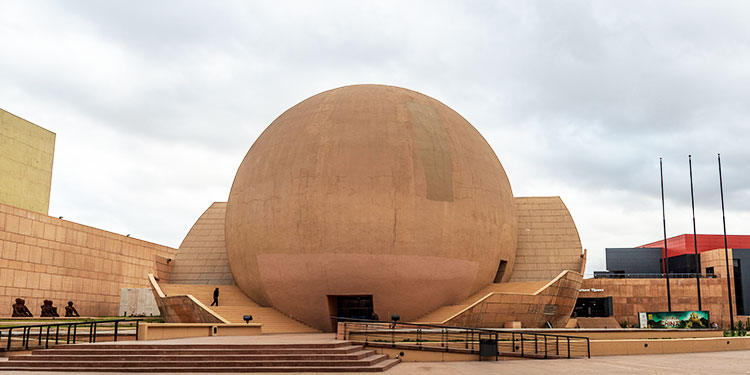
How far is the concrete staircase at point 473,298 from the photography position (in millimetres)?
23922

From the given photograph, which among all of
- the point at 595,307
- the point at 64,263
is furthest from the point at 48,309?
the point at 595,307

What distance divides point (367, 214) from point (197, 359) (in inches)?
447

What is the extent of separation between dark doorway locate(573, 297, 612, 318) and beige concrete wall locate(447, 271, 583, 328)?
1200 centimetres

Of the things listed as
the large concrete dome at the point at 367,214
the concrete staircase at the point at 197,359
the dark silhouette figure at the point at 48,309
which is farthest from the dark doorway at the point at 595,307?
the dark silhouette figure at the point at 48,309

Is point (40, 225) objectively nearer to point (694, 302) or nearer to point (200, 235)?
point (200, 235)

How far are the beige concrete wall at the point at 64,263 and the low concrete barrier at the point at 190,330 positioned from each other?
10.2 metres

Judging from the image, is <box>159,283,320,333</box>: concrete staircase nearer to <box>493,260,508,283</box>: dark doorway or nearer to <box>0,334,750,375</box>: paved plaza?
<box>493,260,508,283</box>: dark doorway

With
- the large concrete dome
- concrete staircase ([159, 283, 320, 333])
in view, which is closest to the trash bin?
the large concrete dome

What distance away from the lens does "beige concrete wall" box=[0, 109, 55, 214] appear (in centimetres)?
3534

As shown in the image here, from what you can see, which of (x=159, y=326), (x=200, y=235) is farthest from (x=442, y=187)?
(x=200, y=235)

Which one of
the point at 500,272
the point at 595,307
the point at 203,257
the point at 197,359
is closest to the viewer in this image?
the point at 197,359

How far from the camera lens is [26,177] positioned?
37.1m

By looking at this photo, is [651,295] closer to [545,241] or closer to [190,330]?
[545,241]

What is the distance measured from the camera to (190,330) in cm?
1998
